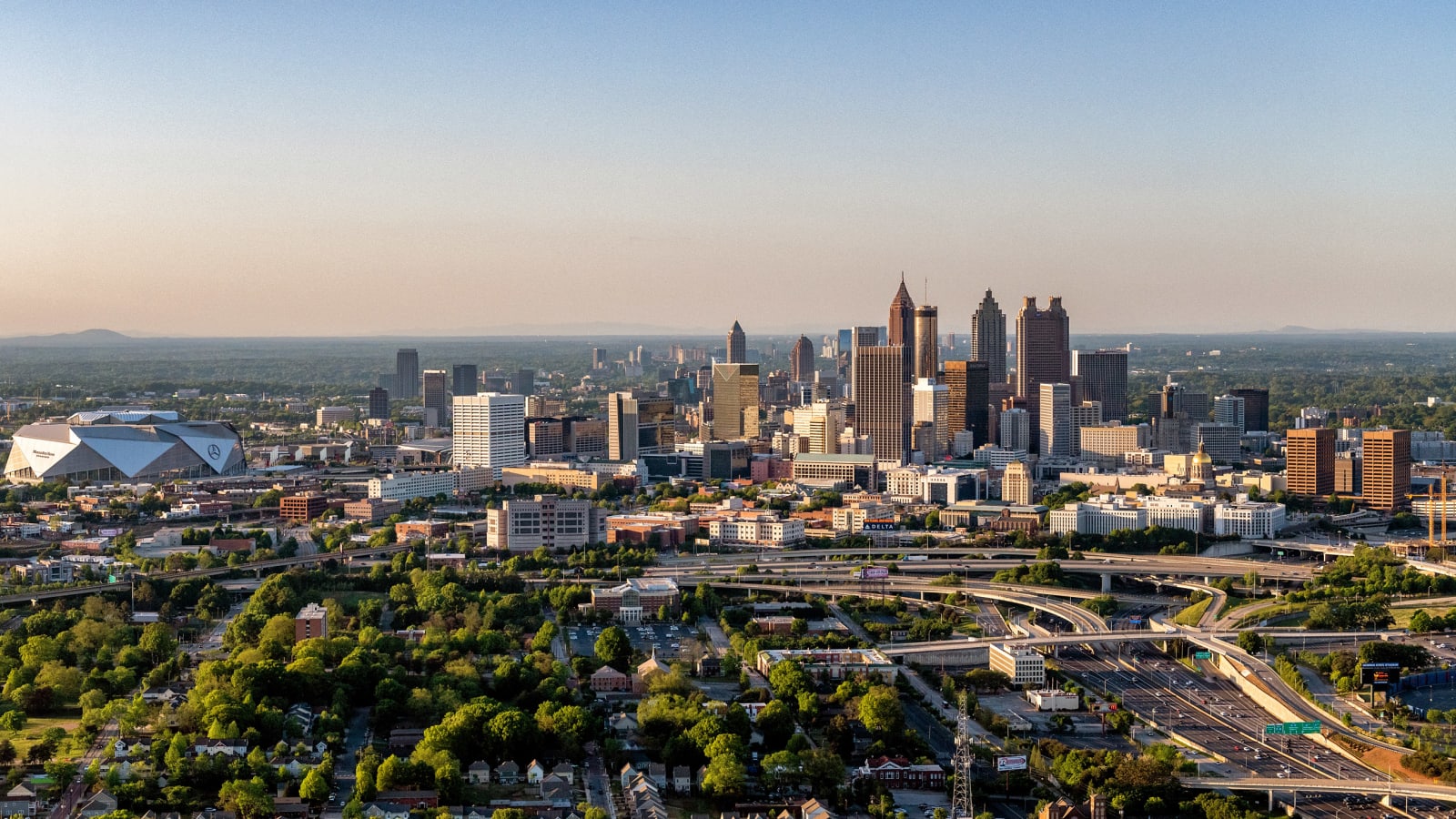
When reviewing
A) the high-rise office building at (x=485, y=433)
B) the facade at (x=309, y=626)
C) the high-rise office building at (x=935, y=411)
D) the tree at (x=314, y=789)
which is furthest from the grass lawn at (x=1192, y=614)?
the high-rise office building at (x=485, y=433)

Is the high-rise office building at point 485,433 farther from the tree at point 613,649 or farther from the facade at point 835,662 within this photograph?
→ the facade at point 835,662

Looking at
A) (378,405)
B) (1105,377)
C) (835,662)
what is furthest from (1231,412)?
(835,662)

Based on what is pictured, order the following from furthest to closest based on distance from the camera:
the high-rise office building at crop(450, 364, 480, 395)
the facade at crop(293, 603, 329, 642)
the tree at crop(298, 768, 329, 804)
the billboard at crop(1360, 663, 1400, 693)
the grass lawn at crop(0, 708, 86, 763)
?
the high-rise office building at crop(450, 364, 480, 395)
the facade at crop(293, 603, 329, 642)
the billboard at crop(1360, 663, 1400, 693)
the grass lawn at crop(0, 708, 86, 763)
the tree at crop(298, 768, 329, 804)

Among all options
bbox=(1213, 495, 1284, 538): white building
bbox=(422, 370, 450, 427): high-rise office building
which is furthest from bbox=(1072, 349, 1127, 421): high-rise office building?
bbox=(1213, 495, 1284, 538): white building

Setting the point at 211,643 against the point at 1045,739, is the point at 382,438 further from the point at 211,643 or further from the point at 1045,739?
the point at 1045,739

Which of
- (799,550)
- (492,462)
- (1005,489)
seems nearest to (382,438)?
(492,462)

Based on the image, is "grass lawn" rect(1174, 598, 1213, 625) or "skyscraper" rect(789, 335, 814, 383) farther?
"skyscraper" rect(789, 335, 814, 383)

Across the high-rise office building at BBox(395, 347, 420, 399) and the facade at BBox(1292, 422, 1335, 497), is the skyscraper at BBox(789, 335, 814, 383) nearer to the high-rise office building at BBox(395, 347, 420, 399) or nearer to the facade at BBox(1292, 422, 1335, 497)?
the high-rise office building at BBox(395, 347, 420, 399)
